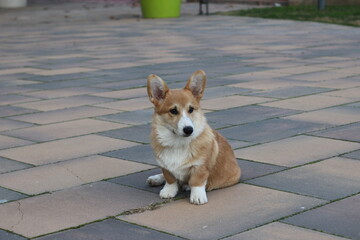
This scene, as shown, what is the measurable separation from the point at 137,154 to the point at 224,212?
63.8 inches

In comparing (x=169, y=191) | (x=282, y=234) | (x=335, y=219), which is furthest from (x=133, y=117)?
(x=282, y=234)

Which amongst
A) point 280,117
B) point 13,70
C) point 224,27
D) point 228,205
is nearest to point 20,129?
point 280,117

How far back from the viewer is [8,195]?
4.91 metres

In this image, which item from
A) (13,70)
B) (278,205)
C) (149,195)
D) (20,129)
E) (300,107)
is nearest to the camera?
(278,205)

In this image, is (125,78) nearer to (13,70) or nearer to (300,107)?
(13,70)

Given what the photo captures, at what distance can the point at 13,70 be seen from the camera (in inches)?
438

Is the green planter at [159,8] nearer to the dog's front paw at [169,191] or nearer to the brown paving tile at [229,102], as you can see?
the brown paving tile at [229,102]

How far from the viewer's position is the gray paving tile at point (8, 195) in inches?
190

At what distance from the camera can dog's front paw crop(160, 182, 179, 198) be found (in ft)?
15.5

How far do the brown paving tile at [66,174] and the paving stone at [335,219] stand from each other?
1.52m

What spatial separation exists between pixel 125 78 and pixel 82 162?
14.4 ft

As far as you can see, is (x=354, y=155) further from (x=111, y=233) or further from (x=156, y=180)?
(x=111, y=233)

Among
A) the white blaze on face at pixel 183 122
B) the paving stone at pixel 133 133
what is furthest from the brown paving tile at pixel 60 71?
the white blaze on face at pixel 183 122

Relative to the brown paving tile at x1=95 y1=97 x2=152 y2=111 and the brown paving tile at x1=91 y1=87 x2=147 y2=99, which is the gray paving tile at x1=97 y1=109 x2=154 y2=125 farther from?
the brown paving tile at x1=91 y1=87 x2=147 y2=99
